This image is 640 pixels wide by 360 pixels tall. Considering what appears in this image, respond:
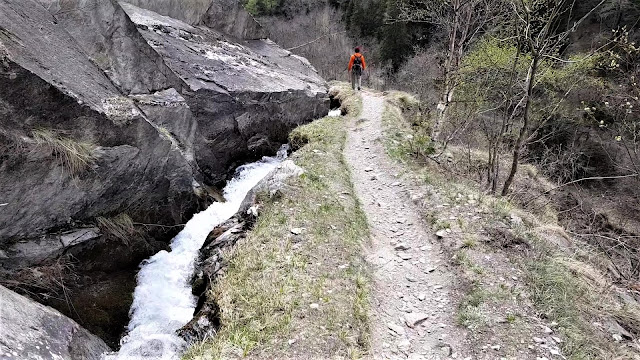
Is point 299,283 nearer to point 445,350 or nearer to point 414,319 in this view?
point 414,319

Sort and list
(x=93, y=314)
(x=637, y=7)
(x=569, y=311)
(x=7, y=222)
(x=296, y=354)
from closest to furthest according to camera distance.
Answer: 1. (x=296, y=354)
2. (x=569, y=311)
3. (x=7, y=222)
4. (x=93, y=314)
5. (x=637, y=7)

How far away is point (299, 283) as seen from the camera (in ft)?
20.9

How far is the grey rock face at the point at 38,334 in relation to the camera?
459 centimetres

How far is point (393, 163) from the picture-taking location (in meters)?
12.1

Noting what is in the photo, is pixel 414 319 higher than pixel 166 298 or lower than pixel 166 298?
higher

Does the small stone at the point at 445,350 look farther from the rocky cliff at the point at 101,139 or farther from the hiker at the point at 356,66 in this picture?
the hiker at the point at 356,66

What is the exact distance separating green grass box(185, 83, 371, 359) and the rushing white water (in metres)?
0.98

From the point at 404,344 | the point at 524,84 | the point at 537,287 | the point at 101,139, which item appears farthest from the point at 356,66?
the point at 404,344

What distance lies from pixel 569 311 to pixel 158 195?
8661mm

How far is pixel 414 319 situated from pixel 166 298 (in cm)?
474

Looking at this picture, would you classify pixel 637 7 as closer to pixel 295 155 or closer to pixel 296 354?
pixel 295 155

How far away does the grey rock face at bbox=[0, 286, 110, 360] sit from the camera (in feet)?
15.1

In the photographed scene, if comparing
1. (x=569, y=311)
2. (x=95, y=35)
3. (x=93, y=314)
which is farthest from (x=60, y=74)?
(x=569, y=311)

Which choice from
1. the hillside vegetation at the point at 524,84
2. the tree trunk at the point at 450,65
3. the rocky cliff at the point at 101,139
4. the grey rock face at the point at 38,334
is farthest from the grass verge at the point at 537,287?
the rocky cliff at the point at 101,139
